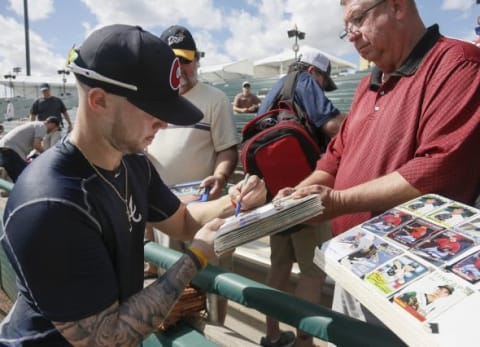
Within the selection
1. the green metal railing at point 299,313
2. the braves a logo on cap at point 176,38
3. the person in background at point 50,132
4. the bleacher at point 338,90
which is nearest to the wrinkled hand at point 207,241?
the green metal railing at point 299,313

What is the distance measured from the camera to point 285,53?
75.9ft

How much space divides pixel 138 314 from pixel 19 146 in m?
6.65

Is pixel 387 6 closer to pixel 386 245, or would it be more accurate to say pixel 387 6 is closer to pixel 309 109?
pixel 309 109

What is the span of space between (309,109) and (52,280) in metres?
1.75

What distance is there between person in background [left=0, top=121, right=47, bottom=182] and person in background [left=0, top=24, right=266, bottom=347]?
5.67 metres

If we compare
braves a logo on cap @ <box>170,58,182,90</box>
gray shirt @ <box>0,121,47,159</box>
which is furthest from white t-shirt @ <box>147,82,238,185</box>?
gray shirt @ <box>0,121,47,159</box>

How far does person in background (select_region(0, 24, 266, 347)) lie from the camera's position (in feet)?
3.46

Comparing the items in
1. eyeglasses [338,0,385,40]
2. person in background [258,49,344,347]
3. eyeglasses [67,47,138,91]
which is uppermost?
eyeglasses [338,0,385,40]

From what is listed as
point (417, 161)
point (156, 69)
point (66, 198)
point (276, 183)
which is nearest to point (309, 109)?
point (276, 183)

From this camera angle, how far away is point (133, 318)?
1180mm

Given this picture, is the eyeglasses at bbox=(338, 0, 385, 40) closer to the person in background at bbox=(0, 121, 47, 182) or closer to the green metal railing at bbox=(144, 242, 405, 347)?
the green metal railing at bbox=(144, 242, 405, 347)

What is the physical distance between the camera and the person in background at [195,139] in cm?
→ 279

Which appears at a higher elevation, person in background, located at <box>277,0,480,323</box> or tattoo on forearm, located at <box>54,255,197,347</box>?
person in background, located at <box>277,0,480,323</box>

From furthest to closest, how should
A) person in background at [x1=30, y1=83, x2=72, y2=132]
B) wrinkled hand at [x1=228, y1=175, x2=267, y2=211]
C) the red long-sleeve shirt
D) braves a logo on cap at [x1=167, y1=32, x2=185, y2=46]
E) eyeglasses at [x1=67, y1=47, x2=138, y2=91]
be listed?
person in background at [x1=30, y1=83, x2=72, y2=132], braves a logo on cap at [x1=167, y1=32, x2=185, y2=46], wrinkled hand at [x1=228, y1=175, x2=267, y2=211], the red long-sleeve shirt, eyeglasses at [x1=67, y1=47, x2=138, y2=91]
